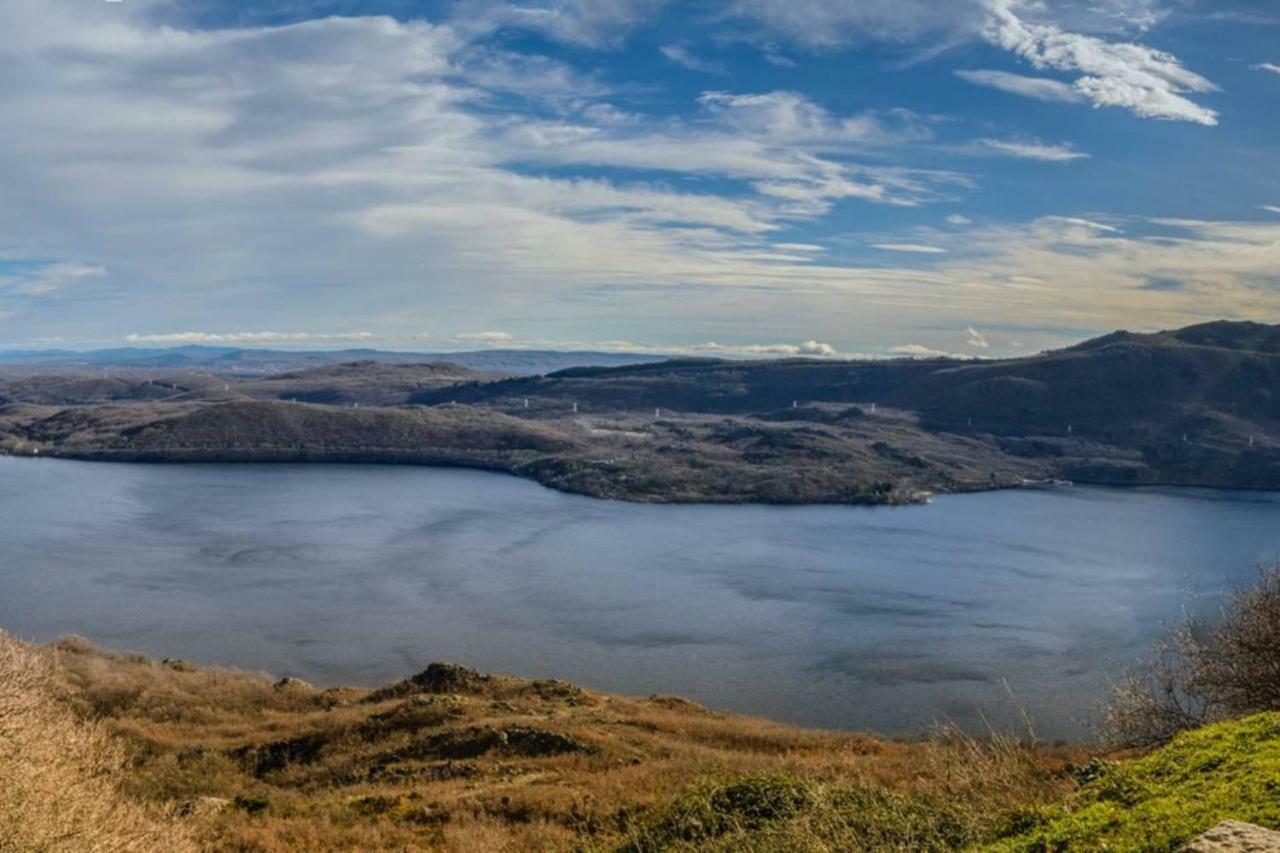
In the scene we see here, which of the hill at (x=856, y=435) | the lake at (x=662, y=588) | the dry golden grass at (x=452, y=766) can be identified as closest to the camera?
the dry golden grass at (x=452, y=766)

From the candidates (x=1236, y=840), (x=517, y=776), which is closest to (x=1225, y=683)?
(x=517, y=776)

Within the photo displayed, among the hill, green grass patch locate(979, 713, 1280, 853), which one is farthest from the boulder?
the hill

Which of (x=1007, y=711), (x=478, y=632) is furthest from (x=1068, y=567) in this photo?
(x=478, y=632)

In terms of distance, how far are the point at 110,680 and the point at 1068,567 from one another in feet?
198

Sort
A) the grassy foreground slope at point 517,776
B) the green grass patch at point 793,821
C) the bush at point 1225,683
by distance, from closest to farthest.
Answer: the grassy foreground slope at point 517,776 < the green grass patch at point 793,821 < the bush at point 1225,683

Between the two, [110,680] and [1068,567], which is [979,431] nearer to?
[1068,567]

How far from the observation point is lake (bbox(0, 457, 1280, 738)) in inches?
1633

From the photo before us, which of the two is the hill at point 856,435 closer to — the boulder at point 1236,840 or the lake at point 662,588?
the lake at point 662,588

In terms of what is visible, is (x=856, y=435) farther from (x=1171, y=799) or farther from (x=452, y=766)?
(x=1171, y=799)

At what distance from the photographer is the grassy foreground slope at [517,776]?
8.48m

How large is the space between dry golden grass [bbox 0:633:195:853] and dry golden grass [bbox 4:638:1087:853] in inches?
2.0

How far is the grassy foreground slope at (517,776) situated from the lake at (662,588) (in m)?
7.79

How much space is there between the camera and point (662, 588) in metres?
59.0

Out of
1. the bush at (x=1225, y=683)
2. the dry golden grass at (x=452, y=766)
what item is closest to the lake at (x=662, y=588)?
the bush at (x=1225, y=683)
